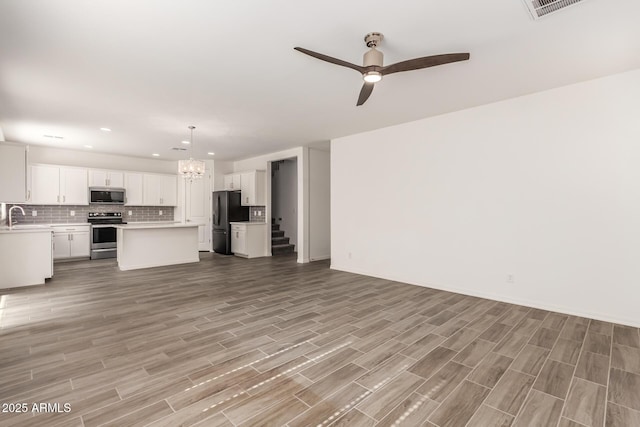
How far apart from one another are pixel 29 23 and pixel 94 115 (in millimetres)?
2647

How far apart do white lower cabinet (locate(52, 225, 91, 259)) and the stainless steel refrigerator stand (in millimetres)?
3040

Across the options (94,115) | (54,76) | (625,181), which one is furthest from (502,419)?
(94,115)

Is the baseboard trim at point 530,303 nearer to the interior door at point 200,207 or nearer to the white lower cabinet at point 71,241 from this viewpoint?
the interior door at point 200,207

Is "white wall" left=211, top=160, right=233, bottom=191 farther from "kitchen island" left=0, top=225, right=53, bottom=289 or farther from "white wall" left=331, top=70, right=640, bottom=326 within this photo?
"white wall" left=331, top=70, right=640, bottom=326

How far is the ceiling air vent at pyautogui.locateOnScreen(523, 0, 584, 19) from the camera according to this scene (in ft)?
7.06

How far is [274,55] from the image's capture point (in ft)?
9.46

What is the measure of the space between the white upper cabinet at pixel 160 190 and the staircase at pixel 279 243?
3109 millimetres

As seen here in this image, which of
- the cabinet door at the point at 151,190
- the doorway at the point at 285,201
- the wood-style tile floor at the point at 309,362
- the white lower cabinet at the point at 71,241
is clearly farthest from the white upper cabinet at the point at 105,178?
the doorway at the point at 285,201

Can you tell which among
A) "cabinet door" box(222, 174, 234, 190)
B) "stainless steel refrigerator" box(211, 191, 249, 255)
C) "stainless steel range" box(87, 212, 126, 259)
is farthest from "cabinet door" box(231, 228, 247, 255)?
"stainless steel range" box(87, 212, 126, 259)

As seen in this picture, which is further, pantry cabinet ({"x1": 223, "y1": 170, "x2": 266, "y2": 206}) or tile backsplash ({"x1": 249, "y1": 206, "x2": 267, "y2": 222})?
tile backsplash ({"x1": 249, "y1": 206, "x2": 267, "y2": 222})

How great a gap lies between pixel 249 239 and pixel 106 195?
12.7ft

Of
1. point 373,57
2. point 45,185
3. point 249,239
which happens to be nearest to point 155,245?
point 249,239

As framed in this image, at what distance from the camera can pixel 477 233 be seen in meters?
4.43

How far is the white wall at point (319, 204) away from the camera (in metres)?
7.32
